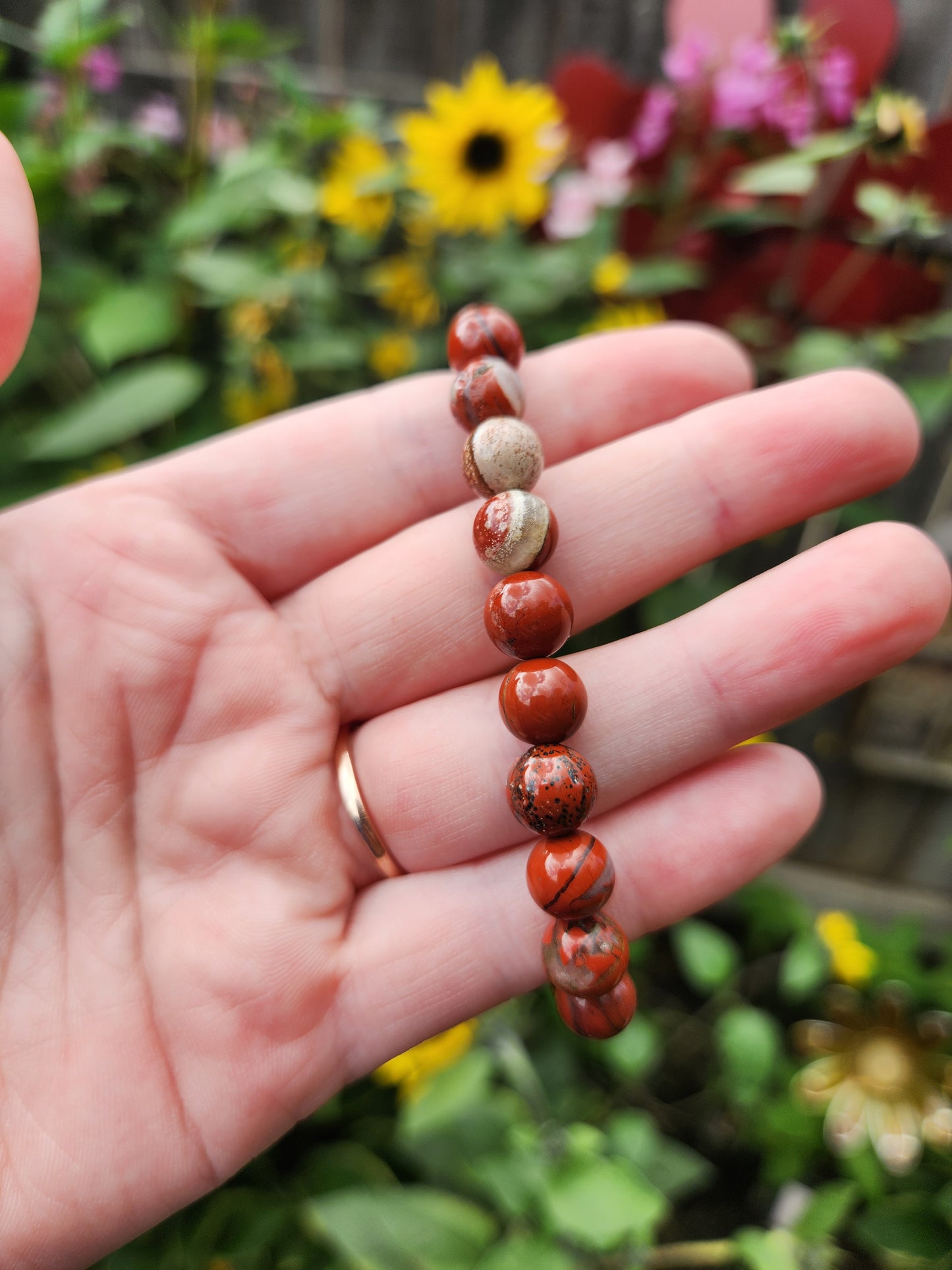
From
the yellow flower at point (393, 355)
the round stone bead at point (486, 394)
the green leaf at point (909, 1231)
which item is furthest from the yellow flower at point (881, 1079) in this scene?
the yellow flower at point (393, 355)

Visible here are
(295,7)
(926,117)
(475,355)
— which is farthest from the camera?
(295,7)

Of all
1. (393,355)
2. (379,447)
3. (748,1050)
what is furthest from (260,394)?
(748,1050)

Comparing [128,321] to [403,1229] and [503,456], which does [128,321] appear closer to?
[503,456]

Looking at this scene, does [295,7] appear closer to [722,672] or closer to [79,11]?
[79,11]

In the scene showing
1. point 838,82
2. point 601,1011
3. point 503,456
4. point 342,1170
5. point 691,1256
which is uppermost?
point 838,82

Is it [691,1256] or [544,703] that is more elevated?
[544,703]

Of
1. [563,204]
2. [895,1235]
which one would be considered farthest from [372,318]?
[895,1235]

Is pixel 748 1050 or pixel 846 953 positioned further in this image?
pixel 846 953
